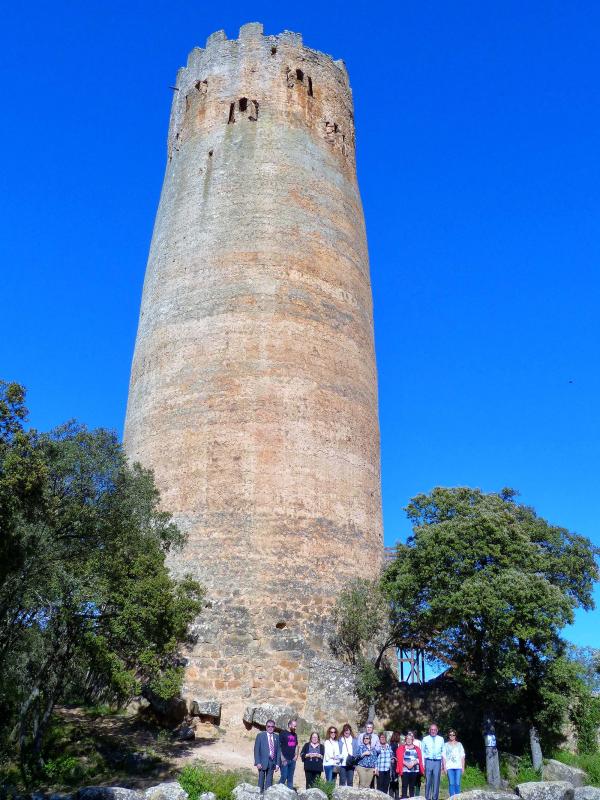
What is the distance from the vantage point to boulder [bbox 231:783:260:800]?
10727 millimetres

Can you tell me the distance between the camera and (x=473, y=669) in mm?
16672

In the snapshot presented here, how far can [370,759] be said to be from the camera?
12.2m

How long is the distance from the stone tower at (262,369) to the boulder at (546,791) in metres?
6.77

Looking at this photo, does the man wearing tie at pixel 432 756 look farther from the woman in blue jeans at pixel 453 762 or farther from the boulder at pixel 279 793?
the boulder at pixel 279 793

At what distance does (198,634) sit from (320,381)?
24.5 ft

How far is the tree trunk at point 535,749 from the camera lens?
1594 cm

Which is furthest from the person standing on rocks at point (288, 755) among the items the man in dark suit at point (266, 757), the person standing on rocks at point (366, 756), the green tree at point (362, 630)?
the green tree at point (362, 630)

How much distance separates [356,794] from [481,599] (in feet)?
19.7

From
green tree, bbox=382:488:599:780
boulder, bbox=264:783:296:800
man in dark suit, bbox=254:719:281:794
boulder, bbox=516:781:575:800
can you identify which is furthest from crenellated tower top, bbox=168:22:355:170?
boulder, bbox=516:781:575:800

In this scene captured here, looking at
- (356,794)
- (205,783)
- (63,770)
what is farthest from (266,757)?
(63,770)

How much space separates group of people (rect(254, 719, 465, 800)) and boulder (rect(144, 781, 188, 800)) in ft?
4.47

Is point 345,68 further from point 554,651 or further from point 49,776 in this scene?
point 49,776

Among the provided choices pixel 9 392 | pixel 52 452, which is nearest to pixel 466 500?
pixel 52 452

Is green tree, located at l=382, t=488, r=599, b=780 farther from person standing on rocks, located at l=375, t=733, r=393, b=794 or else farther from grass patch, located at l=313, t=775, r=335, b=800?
grass patch, located at l=313, t=775, r=335, b=800
